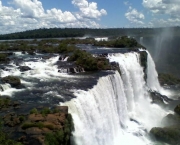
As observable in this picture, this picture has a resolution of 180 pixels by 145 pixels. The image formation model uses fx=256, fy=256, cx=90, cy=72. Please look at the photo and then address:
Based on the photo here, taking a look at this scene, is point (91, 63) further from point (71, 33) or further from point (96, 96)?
point (71, 33)

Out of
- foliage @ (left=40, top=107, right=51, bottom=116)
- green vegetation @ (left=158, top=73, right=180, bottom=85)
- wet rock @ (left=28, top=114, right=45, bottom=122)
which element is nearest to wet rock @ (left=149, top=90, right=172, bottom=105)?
green vegetation @ (left=158, top=73, right=180, bottom=85)

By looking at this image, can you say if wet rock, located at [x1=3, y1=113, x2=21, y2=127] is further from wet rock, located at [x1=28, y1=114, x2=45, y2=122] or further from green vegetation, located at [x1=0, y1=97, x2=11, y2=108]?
green vegetation, located at [x1=0, y1=97, x2=11, y2=108]

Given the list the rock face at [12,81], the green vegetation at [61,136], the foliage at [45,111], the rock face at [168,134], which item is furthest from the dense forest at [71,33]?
the green vegetation at [61,136]

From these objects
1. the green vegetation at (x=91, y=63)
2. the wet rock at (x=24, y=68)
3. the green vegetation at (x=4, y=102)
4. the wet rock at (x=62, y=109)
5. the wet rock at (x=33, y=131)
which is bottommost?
the wet rock at (x=33, y=131)

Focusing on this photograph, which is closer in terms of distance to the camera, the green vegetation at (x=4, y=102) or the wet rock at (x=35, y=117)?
the wet rock at (x=35, y=117)

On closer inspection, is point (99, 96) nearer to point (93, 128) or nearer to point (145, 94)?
point (93, 128)

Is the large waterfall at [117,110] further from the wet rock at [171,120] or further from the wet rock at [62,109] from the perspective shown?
the wet rock at [171,120]

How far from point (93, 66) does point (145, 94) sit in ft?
30.1

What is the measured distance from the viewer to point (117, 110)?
2156 cm

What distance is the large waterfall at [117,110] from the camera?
15029 millimetres

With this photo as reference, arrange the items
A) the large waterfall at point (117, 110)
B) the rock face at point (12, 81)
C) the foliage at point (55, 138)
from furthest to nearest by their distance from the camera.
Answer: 1. the rock face at point (12, 81)
2. the large waterfall at point (117, 110)
3. the foliage at point (55, 138)

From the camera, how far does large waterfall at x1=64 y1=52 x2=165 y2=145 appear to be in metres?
15.0

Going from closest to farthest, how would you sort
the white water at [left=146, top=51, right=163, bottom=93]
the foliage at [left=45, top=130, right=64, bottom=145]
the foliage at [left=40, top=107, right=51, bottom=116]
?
the foliage at [left=45, top=130, right=64, bottom=145], the foliage at [left=40, top=107, right=51, bottom=116], the white water at [left=146, top=51, right=163, bottom=93]

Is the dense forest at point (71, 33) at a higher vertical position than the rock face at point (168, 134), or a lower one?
higher
